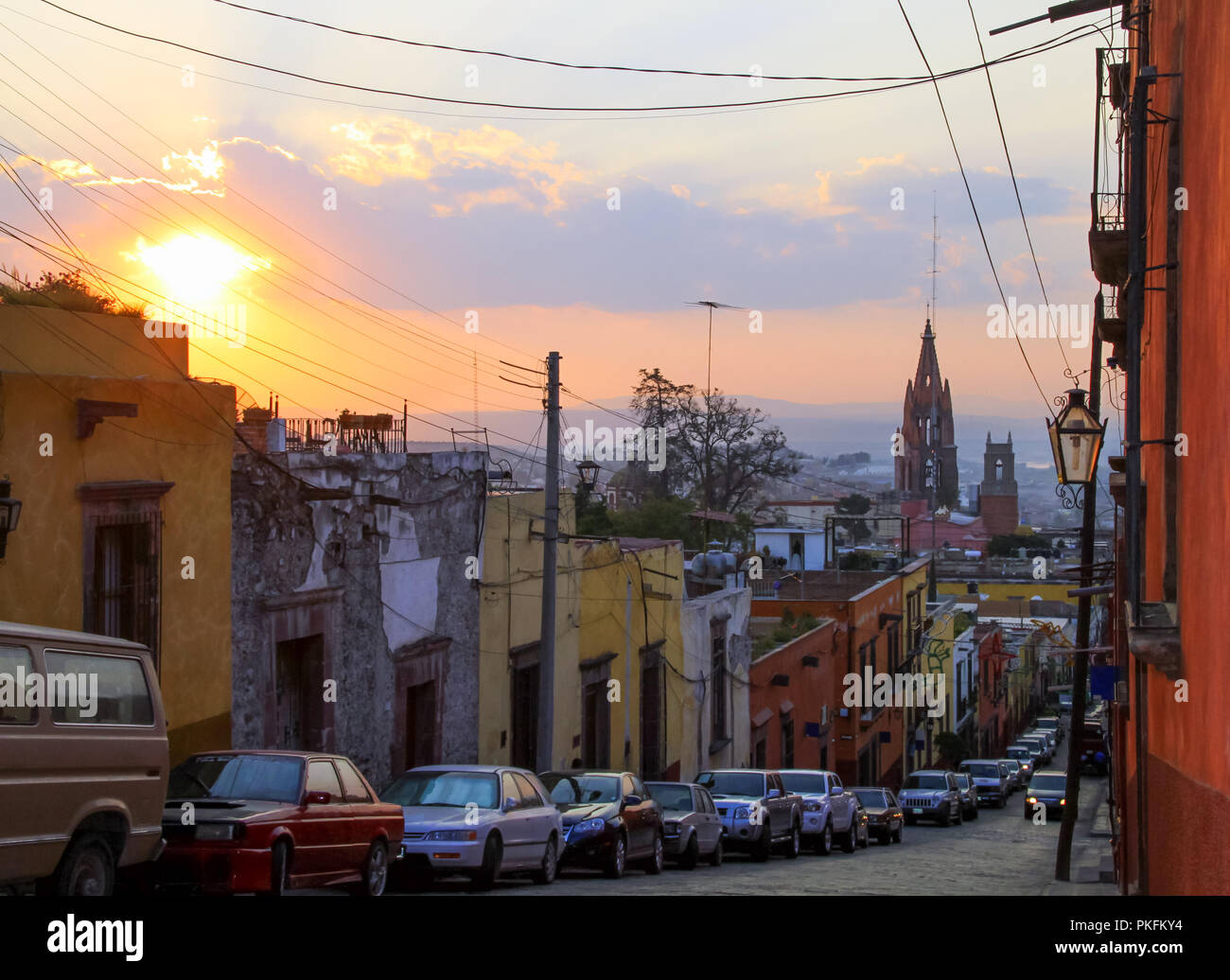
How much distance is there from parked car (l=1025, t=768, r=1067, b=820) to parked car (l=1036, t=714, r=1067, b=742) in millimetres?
46068

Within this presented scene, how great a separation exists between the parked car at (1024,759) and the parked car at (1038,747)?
13.9 inches

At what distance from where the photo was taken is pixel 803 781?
29.1 meters

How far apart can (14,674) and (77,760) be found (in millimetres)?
845

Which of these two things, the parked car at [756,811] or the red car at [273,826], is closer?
the red car at [273,826]

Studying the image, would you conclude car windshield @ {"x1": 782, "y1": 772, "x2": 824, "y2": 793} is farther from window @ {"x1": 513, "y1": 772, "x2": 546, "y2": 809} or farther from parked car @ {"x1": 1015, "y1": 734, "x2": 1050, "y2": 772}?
parked car @ {"x1": 1015, "y1": 734, "x2": 1050, "y2": 772}

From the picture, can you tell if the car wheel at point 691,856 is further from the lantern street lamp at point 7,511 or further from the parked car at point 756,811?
the lantern street lamp at point 7,511

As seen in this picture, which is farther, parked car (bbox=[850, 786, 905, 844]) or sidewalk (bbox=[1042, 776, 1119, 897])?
parked car (bbox=[850, 786, 905, 844])

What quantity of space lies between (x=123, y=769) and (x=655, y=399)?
6320 centimetres

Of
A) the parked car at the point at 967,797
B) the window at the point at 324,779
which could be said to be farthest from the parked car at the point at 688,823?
the parked car at the point at 967,797

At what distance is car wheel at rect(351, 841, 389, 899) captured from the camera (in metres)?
13.1

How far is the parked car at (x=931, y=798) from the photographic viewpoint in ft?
146

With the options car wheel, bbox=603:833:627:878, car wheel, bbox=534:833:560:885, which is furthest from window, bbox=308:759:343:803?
car wheel, bbox=603:833:627:878
